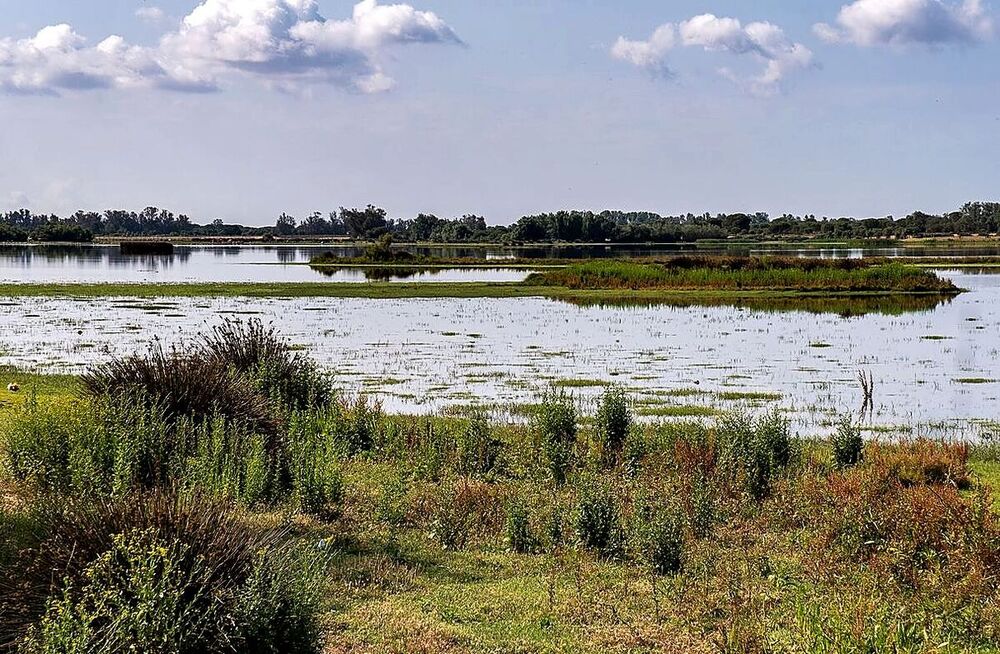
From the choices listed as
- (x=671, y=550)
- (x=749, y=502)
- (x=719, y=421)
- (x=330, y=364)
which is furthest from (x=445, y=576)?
(x=330, y=364)

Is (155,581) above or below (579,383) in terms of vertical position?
above

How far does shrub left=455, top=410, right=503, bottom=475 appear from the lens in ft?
49.5

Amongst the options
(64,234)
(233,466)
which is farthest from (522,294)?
(64,234)

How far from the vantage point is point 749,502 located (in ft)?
43.6

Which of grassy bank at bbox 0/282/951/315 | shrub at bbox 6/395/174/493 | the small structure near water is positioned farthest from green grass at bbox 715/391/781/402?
the small structure near water

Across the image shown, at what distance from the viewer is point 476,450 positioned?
15.5m

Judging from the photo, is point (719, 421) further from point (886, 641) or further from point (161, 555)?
point (161, 555)

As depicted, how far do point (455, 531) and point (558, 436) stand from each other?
16.1 feet

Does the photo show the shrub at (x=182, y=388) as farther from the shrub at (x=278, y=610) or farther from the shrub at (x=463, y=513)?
the shrub at (x=278, y=610)

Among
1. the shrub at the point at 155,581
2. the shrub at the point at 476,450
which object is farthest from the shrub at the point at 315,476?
the shrub at the point at 155,581

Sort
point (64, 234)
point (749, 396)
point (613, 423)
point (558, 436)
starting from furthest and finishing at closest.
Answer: point (64, 234)
point (749, 396)
point (613, 423)
point (558, 436)

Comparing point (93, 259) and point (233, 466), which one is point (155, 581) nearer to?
point (233, 466)

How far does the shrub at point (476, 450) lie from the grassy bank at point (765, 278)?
148ft

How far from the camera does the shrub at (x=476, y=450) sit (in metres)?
15.1
